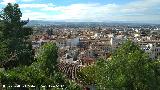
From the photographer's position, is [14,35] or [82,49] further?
[82,49]

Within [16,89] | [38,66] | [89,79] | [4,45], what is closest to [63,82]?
[16,89]

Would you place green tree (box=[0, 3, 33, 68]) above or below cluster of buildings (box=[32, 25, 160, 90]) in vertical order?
above

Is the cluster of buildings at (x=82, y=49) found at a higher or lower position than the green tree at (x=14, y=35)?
lower

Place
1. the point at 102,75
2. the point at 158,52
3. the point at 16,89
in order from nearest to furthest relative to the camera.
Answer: the point at 16,89, the point at 102,75, the point at 158,52

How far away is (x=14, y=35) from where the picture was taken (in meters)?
32.7

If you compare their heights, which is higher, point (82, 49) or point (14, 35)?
point (14, 35)

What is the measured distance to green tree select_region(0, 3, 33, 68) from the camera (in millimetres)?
32125

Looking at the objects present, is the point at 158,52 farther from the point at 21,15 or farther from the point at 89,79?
the point at 21,15

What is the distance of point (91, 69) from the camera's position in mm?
40688

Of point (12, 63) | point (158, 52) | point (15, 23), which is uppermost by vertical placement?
point (15, 23)

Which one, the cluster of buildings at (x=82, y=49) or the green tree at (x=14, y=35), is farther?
the cluster of buildings at (x=82, y=49)

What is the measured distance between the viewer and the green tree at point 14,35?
32.1m

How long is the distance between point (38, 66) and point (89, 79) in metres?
12.4

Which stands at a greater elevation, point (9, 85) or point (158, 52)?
point (9, 85)
